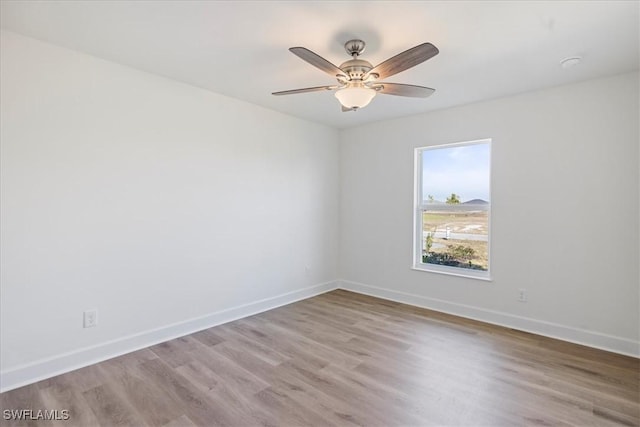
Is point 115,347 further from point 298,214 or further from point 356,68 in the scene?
point 356,68

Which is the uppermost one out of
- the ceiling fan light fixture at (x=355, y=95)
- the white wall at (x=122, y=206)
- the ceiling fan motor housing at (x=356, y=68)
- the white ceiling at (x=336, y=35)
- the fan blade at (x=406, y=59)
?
the white ceiling at (x=336, y=35)

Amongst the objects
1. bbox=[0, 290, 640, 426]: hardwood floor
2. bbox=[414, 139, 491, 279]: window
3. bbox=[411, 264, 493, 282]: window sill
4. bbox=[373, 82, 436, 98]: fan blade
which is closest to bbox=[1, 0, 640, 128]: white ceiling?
bbox=[373, 82, 436, 98]: fan blade

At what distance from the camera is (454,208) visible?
388 centimetres

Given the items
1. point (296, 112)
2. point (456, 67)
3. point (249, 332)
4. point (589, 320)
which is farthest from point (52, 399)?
point (589, 320)

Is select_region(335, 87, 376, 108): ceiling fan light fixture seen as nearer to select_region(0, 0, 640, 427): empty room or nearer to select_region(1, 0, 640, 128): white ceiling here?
select_region(0, 0, 640, 427): empty room

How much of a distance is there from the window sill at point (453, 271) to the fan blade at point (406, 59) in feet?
8.43

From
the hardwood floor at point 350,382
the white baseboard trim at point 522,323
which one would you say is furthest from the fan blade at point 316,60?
the white baseboard trim at point 522,323

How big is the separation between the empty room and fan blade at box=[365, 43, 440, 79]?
A: 18 millimetres

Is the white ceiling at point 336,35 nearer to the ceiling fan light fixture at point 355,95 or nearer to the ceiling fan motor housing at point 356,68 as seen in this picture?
the ceiling fan motor housing at point 356,68

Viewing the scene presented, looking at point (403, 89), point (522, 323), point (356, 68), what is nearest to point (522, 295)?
point (522, 323)

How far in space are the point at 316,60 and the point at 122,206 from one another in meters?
2.03

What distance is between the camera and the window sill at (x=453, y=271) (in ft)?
11.9

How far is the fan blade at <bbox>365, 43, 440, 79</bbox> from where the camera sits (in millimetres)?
1791

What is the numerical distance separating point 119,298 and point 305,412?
1.85 metres
